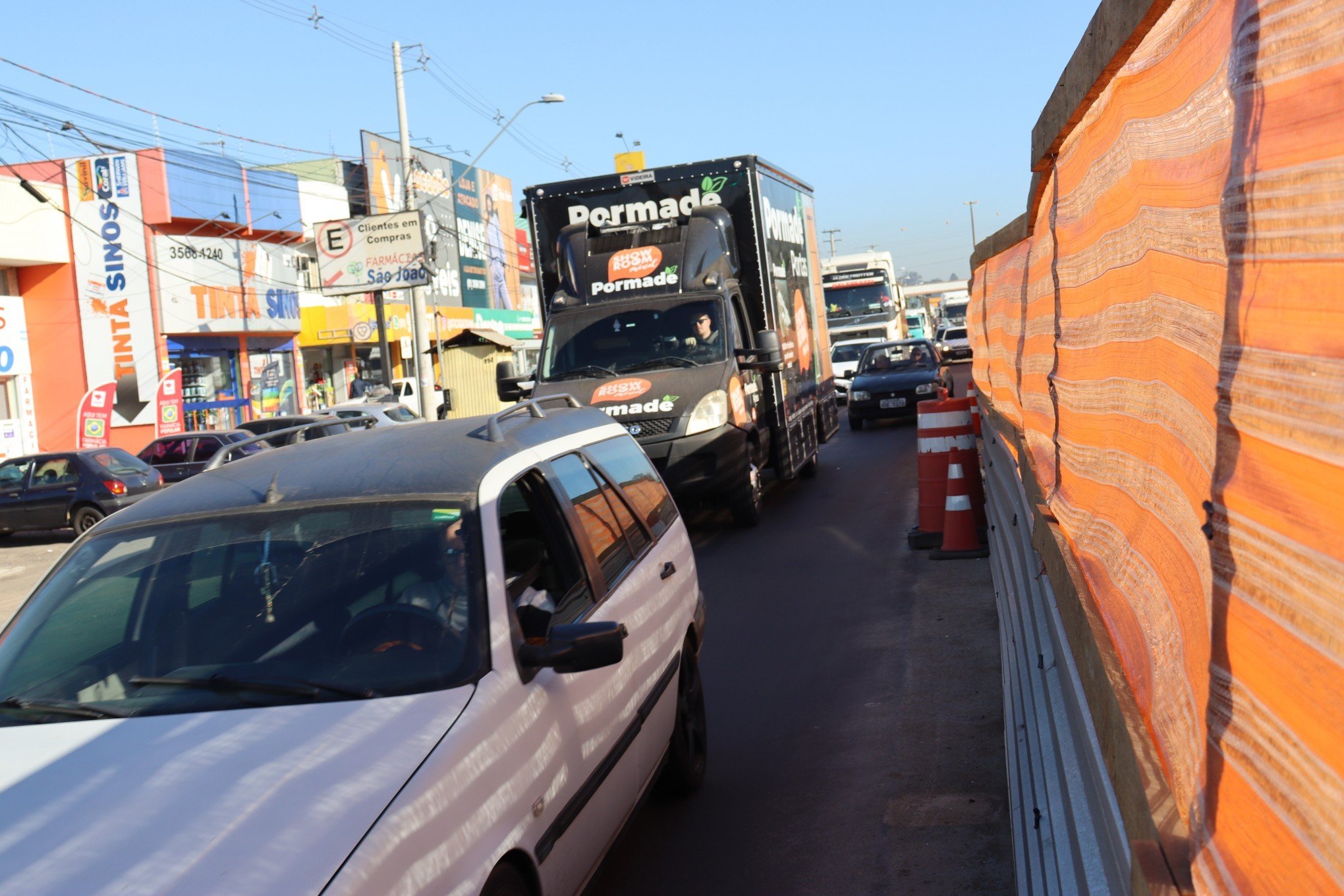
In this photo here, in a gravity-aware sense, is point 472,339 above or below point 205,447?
above

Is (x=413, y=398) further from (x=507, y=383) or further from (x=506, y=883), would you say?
(x=506, y=883)

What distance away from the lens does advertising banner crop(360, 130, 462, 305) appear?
154 ft

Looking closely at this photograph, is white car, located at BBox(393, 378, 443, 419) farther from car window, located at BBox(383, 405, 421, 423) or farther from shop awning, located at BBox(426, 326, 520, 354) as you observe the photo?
shop awning, located at BBox(426, 326, 520, 354)

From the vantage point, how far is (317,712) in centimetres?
312

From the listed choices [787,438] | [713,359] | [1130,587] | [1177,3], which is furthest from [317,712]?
[787,438]

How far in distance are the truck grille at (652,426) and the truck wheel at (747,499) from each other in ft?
3.22

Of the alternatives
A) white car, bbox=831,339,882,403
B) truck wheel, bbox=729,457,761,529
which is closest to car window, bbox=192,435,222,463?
truck wheel, bbox=729,457,761,529

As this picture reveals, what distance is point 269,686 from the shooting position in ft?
10.9

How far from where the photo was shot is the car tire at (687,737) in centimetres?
529

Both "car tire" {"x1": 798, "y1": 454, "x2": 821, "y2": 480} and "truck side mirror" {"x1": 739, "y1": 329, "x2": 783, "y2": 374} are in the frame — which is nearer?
"truck side mirror" {"x1": 739, "y1": 329, "x2": 783, "y2": 374}

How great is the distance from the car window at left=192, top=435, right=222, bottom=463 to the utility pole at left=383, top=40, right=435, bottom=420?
5.95 m

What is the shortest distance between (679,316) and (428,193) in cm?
4177

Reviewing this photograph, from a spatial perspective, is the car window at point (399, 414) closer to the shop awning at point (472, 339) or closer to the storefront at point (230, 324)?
the storefront at point (230, 324)

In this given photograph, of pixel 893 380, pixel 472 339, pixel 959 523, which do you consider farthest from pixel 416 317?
pixel 959 523
